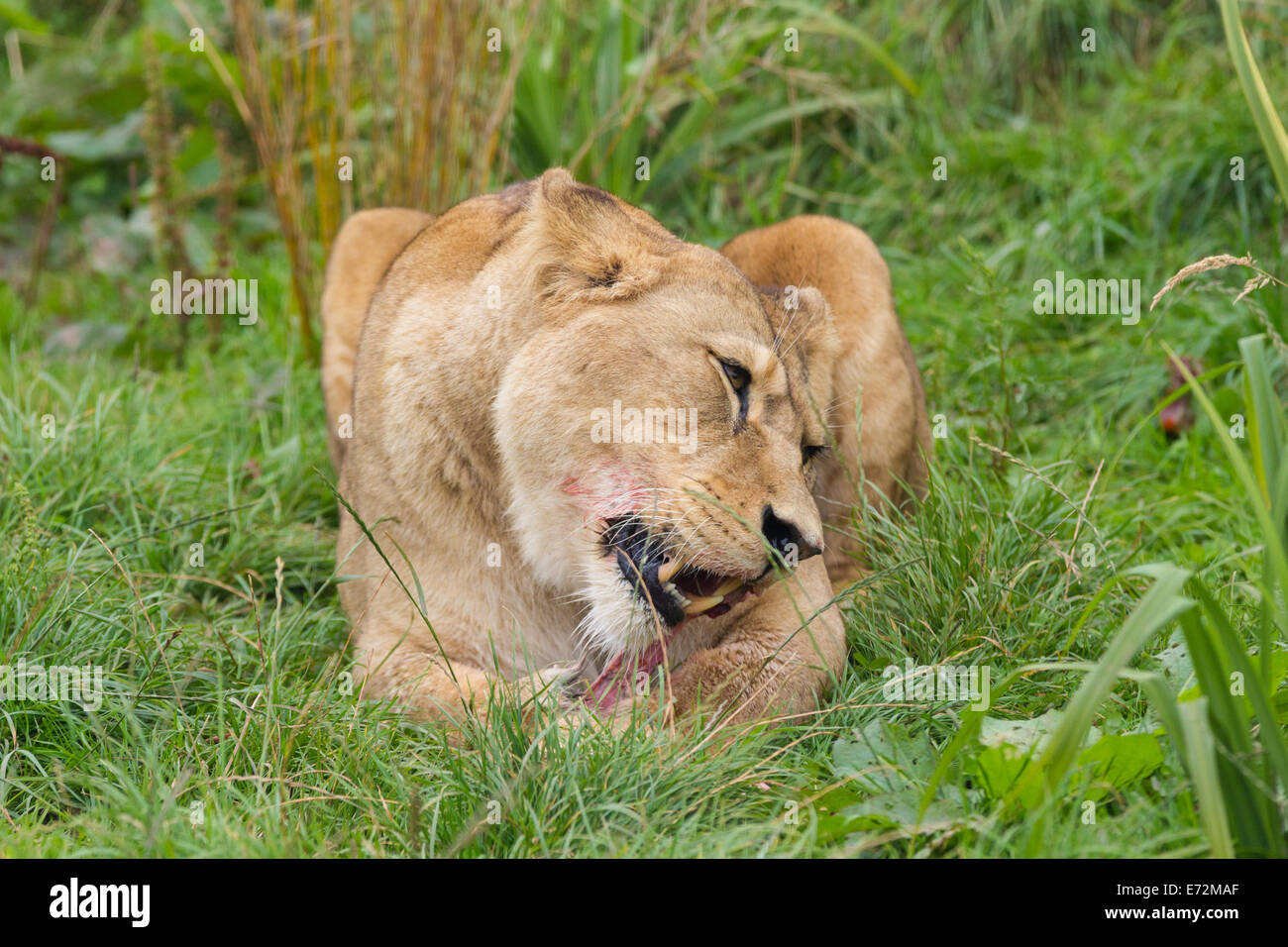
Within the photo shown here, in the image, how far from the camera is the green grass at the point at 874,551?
2605 mm

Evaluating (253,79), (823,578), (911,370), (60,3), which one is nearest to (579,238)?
(823,578)

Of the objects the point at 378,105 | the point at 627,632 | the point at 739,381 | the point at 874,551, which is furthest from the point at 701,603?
the point at 378,105

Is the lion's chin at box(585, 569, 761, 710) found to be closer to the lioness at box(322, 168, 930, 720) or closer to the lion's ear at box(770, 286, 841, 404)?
the lioness at box(322, 168, 930, 720)

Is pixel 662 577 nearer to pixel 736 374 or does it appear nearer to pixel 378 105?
pixel 736 374

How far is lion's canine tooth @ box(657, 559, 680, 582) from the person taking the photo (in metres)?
3.13

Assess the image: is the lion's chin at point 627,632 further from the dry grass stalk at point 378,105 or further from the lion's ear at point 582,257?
the dry grass stalk at point 378,105

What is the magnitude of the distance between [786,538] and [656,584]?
335 mm


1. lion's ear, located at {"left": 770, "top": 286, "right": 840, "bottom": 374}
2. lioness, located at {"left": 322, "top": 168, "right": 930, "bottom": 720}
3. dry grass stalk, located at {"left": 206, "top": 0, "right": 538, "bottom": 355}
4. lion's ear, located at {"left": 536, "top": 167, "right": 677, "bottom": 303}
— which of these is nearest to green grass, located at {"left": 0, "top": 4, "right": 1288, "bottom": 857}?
Answer: lioness, located at {"left": 322, "top": 168, "right": 930, "bottom": 720}

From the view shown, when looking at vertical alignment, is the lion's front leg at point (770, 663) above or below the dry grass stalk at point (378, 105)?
below

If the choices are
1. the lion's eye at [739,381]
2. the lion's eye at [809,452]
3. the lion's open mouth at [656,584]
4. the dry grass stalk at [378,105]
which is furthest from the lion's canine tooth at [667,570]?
the dry grass stalk at [378,105]

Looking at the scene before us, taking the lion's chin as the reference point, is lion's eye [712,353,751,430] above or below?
above

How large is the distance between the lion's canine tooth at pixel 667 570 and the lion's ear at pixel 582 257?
67 cm

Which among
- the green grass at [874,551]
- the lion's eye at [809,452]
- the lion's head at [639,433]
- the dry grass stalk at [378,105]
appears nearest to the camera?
the green grass at [874,551]

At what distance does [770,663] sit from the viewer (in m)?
3.38
